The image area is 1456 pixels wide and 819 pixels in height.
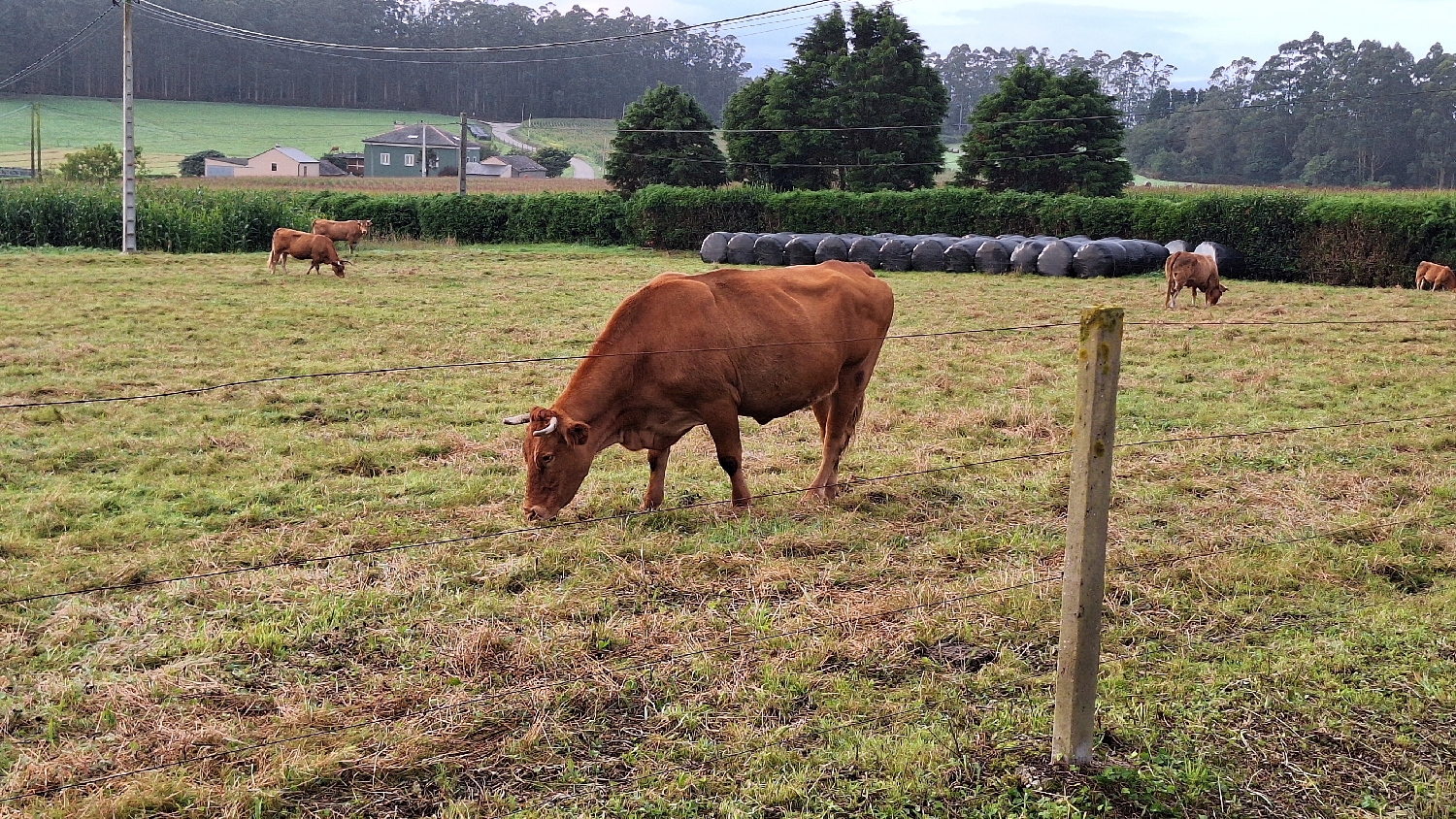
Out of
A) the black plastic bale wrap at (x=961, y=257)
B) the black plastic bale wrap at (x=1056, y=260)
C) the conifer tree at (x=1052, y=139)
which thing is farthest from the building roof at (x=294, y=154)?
the black plastic bale wrap at (x=1056, y=260)

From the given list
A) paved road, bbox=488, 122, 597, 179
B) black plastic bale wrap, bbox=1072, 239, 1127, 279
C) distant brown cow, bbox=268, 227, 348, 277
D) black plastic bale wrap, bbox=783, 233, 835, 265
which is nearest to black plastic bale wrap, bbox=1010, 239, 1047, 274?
black plastic bale wrap, bbox=1072, 239, 1127, 279

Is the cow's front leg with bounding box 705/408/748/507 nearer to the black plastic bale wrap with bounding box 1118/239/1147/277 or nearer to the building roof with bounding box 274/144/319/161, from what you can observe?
the black plastic bale wrap with bounding box 1118/239/1147/277

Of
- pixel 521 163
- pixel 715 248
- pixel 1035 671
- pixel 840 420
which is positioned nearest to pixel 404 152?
pixel 521 163

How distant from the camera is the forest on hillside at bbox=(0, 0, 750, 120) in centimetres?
10156

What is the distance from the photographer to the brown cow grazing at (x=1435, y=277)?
23.8 metres

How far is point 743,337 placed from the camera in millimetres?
7043

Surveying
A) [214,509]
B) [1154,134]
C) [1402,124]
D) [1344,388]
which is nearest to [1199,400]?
[1344,388]

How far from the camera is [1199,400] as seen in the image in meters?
10.6

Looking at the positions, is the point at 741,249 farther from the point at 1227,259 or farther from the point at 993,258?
the point at 1227,259

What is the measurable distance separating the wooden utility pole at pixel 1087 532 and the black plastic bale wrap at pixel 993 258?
82.6 ft

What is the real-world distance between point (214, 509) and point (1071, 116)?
1705 inches

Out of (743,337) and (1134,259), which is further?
(1134,259)

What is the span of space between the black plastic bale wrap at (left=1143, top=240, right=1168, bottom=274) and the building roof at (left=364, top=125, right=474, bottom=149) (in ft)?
249

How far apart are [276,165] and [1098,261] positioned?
257ft
